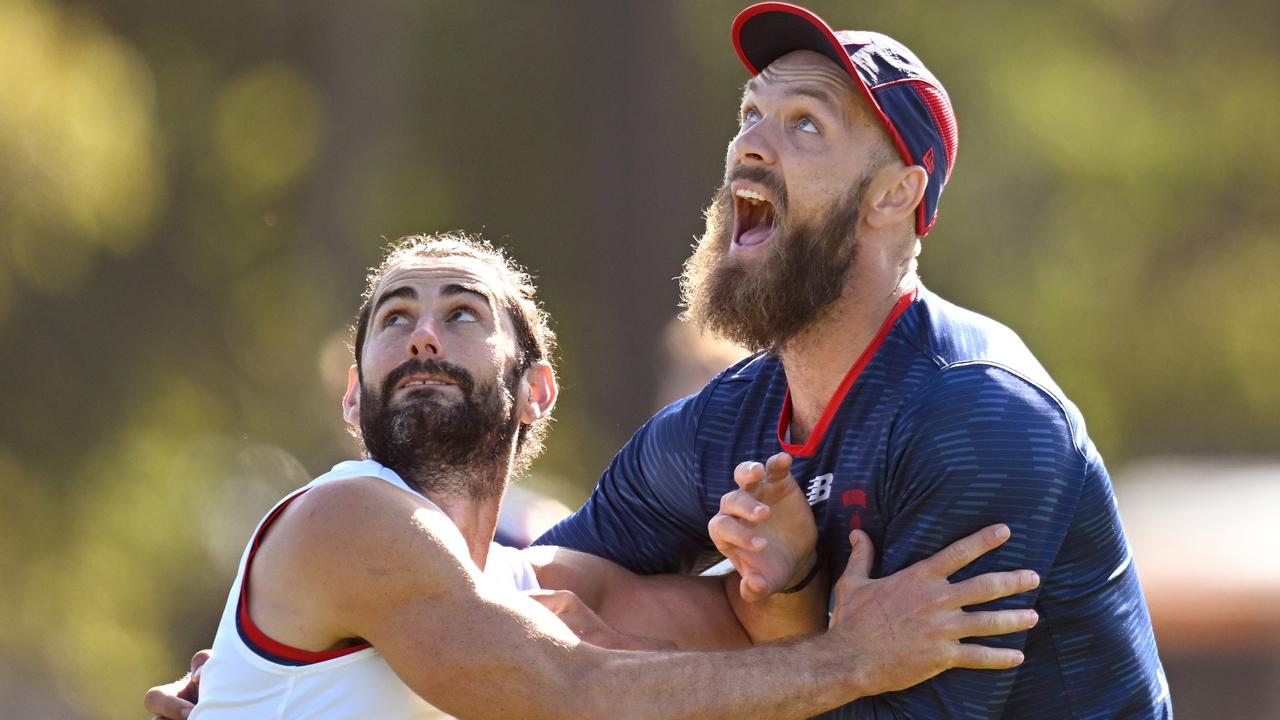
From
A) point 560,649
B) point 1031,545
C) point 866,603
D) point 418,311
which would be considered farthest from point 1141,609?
point 418,311

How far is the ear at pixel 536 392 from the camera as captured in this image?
3.99 meters

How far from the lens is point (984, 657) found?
308 centimetres

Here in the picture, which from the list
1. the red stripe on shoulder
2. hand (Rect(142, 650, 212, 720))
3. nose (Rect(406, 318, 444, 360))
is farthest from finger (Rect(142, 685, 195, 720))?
nose (Rect(406, 318, 444, 360))

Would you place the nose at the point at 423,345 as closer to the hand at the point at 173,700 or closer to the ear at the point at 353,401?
the ear at the point at 353,401

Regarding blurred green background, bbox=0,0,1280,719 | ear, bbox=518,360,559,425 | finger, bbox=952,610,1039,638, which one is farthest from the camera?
blurred green background, bbox=0,0,1280,719

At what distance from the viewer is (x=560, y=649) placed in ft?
10.5

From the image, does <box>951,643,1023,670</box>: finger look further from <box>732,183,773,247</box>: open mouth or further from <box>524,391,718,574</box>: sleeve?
<box>732,183,773,247</box>: open mouth

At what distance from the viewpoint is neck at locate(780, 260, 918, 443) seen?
11.6ft

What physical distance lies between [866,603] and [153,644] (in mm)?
8542

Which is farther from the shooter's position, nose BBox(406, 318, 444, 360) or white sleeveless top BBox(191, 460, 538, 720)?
nose BBox(406, 318, 444, 360)

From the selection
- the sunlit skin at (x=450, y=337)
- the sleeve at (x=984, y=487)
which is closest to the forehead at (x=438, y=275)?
the sunlit skin at (x=450, y=337)

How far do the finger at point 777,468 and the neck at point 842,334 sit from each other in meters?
0.41

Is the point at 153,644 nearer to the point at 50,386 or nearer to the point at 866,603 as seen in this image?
the point at 50,386

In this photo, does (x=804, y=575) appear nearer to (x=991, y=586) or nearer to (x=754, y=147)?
(x=991, y=586)
